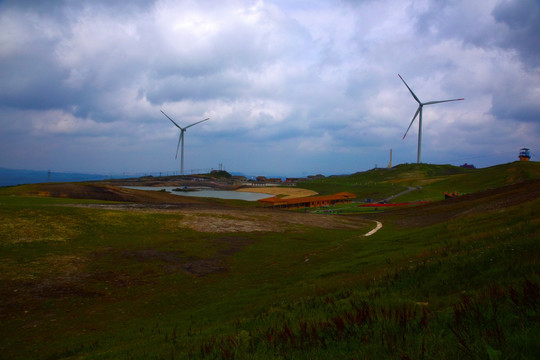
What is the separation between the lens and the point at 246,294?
18.4 meters

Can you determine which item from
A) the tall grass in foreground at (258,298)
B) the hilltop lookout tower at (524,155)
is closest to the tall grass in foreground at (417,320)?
the tall grass in foreground at (258,298)

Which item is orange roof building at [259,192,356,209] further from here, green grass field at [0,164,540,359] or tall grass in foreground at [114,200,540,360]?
tall grass in foreground at [114,200,540,360]

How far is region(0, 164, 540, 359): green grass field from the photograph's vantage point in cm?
717

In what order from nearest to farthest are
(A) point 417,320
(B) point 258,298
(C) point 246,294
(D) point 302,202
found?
(A) point 417,320
(B) point 258,298
(C) point 246,294
(D) point 302,202

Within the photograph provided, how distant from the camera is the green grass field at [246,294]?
7172 mm

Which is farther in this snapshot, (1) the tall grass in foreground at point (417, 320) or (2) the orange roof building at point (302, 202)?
(2) the orange roof building at point (302, 202)

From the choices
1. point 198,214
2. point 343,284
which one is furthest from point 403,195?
point 343,284

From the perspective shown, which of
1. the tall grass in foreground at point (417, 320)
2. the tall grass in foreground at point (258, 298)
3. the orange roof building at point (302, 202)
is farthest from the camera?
the orange roof building at point (302, 202)

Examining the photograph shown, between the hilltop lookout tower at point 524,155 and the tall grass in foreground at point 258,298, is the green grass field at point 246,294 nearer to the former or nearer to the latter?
the tall grass in foreground at point 258,298

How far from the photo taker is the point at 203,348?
884cm

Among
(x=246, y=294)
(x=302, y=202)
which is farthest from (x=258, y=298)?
(x=302, y=202)

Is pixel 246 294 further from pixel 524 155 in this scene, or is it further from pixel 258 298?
pixel 524 155

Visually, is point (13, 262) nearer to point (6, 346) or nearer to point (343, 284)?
point (6, 346)

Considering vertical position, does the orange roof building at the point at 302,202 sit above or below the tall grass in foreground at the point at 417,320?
below
